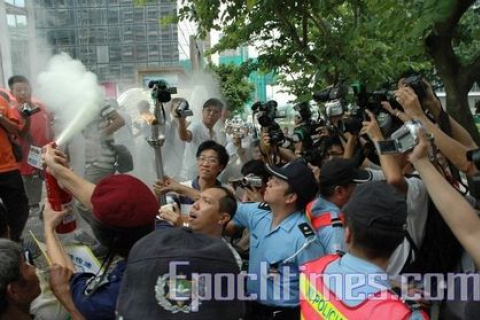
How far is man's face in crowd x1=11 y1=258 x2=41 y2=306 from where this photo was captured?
1.82 metres

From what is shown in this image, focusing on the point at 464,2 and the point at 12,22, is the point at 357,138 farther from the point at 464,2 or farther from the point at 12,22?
the point at 12,22

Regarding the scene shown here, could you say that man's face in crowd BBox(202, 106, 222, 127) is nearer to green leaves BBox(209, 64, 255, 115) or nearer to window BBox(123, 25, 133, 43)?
green leaves BBox(209, 64, 255, 115)

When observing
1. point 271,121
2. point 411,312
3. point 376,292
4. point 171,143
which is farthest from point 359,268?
point 171,143

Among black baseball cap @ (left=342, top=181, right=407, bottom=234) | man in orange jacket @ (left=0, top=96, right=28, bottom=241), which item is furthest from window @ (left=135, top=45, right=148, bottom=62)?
black baseball cap @ (left=342, top=181, right=407, bottom=234)

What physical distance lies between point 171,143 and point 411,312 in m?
4.38

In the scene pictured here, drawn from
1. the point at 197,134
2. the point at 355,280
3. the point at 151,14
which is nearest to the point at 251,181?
the point at 355,280

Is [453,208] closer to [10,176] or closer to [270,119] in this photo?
[270,119]

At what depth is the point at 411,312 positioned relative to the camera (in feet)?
5.54

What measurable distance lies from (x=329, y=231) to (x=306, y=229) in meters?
0.17

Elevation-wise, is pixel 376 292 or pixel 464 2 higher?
pixel 464 2

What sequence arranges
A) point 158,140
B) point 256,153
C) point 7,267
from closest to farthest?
point 7,267, point 158,140, point 256,153

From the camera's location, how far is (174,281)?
1389mm

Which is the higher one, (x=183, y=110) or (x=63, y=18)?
(x=63, y=18)

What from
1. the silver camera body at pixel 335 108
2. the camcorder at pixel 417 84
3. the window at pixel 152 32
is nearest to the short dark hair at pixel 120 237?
the camcorder at pixel 417 84
